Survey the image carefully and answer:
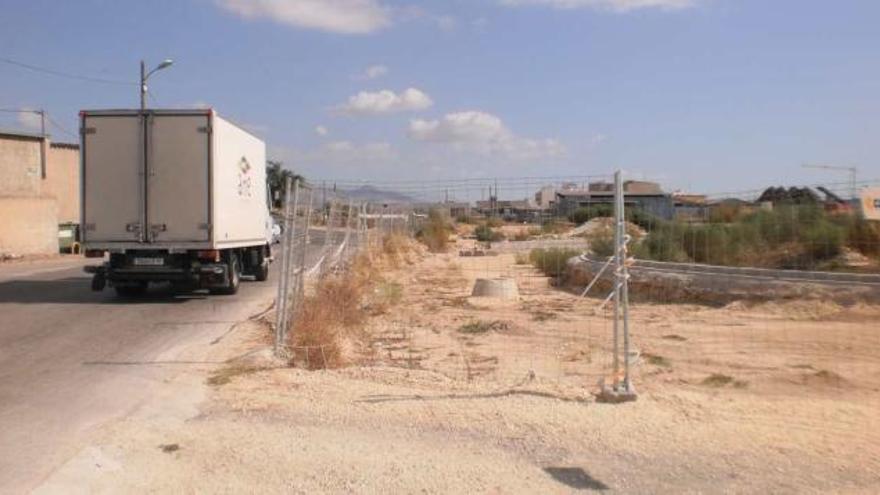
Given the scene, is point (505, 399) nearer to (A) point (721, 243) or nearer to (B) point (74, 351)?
(B) point (74, 351)

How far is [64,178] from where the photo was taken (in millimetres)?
41406

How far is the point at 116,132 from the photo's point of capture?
1634cm

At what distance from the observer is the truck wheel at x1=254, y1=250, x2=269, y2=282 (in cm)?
2195

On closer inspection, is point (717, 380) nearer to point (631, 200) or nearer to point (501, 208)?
point (631, 200)

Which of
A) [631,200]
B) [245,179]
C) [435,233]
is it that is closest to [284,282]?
[245,179]

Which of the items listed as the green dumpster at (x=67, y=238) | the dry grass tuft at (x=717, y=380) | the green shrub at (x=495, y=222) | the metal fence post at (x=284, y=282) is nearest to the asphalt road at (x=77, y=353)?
the metal fence post at (x=284, y=282)

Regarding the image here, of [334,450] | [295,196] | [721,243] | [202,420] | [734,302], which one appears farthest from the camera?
[721,243]

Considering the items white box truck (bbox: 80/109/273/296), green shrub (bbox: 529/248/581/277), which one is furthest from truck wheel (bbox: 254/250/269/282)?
green shrub (bbox: 529/248/581/277)

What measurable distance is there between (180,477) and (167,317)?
9.19 metres

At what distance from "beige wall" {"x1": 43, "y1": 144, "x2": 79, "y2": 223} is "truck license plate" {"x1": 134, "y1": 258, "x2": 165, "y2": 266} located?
2510 cm

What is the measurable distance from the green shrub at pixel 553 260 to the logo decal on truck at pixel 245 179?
8121 mm

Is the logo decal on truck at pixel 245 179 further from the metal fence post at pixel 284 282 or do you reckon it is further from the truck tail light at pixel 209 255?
the metal fence post at pixel 284 282

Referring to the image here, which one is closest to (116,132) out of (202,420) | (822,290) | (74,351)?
(74,351)

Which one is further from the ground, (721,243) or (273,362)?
(721,243)
